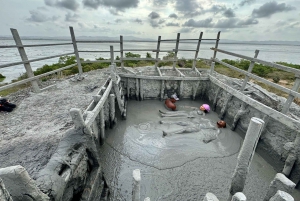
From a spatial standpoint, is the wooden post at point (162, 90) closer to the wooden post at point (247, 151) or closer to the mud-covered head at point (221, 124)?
the mud-covered head at point (221, 124)

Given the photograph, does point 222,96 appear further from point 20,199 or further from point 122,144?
point 20,199

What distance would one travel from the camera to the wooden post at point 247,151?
1994mm

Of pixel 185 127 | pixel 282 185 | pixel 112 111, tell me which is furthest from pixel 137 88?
pixel 282 185

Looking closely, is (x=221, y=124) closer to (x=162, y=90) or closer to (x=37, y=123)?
(x=162, y=90)

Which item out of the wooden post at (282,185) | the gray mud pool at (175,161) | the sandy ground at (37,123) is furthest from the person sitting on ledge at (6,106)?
the wooden post at (282,185)

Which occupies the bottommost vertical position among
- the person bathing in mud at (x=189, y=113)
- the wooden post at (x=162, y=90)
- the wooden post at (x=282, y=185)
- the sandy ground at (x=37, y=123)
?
the person bathing in mud at (x=189, y=113)

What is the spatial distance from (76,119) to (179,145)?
3482mm

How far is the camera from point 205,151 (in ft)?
15.9

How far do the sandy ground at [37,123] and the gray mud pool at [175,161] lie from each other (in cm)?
171

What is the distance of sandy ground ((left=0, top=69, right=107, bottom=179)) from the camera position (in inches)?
96.0

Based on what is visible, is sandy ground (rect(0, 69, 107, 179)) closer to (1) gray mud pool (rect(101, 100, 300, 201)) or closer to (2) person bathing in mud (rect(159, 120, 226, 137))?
(1) gray mud pool (rect(101, 100, 300, 201))

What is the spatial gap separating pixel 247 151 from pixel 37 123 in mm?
4114

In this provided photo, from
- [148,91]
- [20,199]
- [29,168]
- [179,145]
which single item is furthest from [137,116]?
[20,199]

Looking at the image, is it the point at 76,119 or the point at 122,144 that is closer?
the point at 76,119
